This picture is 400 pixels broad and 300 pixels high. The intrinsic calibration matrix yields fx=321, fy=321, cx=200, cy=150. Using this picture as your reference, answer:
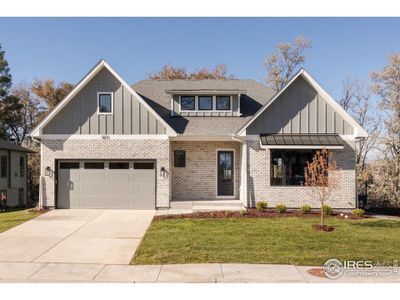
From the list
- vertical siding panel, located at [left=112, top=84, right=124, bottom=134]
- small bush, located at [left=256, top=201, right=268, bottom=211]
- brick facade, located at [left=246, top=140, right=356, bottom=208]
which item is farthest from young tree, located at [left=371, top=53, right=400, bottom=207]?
vertical siding panel, located at [left=112, top=84, right=124, bottom=134]

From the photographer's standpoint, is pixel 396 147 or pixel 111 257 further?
pixel 396 147

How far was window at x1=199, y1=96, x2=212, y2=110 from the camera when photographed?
17.0 metres

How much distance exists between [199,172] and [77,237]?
7749mm

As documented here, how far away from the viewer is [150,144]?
1516 centimetres

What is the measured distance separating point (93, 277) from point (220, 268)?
109 inches

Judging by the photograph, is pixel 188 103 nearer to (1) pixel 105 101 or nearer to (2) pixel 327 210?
(1) pixel 105 101

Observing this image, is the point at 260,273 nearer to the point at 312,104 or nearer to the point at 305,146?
the point at 305,146

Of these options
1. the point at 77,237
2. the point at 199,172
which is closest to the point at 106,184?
the point at 199,172

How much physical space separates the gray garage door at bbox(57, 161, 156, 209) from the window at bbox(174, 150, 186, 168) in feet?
6.01

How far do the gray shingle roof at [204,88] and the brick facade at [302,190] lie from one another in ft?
9.05

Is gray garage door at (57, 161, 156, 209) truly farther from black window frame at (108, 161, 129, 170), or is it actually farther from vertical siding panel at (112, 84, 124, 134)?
vertical siding panel at (112, 84, 124, 134)

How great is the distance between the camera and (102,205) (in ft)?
50.3

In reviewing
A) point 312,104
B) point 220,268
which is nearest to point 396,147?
point 312,104

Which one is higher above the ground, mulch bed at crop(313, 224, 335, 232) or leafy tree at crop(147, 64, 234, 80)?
leafy tree at crop(147, 64, 234, 80)
